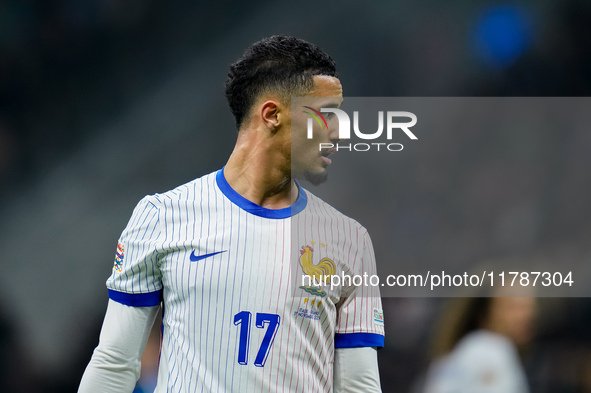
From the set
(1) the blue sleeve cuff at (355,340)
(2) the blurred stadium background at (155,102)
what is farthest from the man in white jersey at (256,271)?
(2) the blurred stadium background at (155,102)

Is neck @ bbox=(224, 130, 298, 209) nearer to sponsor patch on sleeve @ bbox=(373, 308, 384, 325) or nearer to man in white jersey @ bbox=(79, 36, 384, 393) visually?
man in white jersey @ bbox=(79, 36, 384, 393)

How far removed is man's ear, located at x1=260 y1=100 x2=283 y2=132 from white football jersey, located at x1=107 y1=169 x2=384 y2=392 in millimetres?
178

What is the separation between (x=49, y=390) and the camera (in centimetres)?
289

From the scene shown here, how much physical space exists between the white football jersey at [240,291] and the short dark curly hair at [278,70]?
0.23m

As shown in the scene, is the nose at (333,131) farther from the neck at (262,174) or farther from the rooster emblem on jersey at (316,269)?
the rooster emblem on jersey at (316,269)

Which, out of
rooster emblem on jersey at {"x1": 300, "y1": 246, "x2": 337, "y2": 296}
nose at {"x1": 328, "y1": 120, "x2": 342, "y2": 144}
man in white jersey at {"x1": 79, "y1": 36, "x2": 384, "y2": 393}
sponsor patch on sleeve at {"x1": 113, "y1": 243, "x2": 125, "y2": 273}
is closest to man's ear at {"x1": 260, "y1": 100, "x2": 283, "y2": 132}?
man in white jersey at {"x1": 79, "y1": 36, "x2": 384, "y2": 393}

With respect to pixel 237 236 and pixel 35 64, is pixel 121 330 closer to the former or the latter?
pixel 237 236

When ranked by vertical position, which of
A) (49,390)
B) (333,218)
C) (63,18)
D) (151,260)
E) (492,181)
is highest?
(63,18)

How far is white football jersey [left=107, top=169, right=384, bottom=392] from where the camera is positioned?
1486mm

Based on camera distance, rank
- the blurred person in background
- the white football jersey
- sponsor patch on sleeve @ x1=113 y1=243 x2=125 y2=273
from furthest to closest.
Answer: the blurred person in background, sponsor patch on sleeve @ x1=113 y1=243 x2=125 y2=273, the white football jersey

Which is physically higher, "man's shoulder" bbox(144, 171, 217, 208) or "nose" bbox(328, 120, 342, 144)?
"nose" bbox(328, 120, 342, 144)

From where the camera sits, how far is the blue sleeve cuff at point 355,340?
1599 millimetres

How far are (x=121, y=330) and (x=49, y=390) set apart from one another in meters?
1.59

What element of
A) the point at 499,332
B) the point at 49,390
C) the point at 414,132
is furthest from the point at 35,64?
the point at 499,332
